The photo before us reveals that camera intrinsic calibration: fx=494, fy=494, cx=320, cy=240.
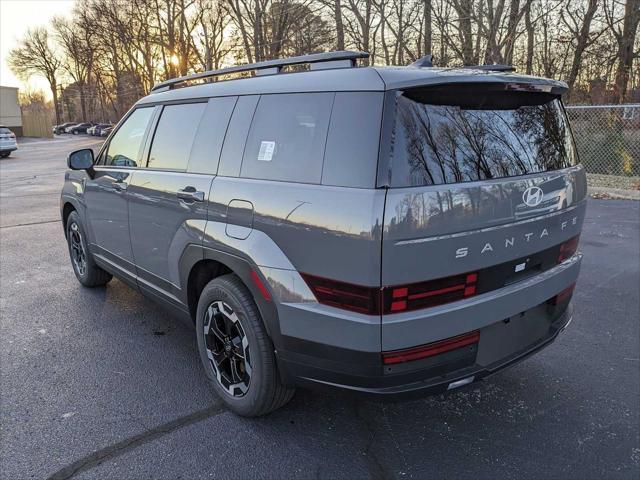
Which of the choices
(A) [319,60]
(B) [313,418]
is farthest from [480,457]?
(A) [319,60]

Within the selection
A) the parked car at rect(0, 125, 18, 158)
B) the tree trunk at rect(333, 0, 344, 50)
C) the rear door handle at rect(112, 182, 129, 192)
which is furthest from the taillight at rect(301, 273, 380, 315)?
the parked car at rect(0, 125, 18, 158)

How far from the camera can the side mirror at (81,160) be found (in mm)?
4184

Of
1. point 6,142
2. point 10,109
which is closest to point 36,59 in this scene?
point 10,109

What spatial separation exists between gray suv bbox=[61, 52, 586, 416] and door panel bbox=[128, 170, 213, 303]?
0.8 inches

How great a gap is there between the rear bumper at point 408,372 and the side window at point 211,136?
1247mm

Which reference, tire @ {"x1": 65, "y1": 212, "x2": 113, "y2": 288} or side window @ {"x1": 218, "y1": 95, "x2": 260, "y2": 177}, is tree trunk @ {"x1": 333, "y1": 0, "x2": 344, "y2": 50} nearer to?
tire @ {"x1": 65, "y1": 212, "x2": 113, "y2": 288}

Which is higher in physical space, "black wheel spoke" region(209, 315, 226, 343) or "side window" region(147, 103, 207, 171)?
"side window" region(147, 103, 207, 171)

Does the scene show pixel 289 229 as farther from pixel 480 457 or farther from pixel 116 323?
pixel 116 323

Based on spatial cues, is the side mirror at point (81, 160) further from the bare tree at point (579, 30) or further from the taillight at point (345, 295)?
the bare tree at point (579, 30)

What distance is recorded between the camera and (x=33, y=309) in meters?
4.57

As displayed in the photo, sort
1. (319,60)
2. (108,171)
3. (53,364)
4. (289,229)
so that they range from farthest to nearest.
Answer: (108,171) < (53,364) < (319,60) < (289,229)

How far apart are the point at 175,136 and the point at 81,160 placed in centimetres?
132

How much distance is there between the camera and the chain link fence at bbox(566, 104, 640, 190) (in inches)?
479

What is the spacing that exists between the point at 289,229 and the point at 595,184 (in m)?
11.6
